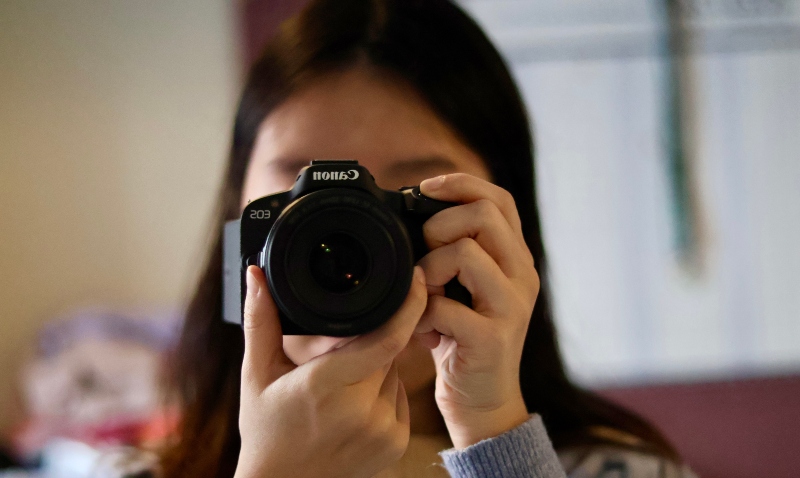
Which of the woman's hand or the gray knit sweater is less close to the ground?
the woman's hand

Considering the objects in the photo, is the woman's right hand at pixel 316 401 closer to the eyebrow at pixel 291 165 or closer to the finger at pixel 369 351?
the finger at pixel 369 351

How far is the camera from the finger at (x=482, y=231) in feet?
1.49

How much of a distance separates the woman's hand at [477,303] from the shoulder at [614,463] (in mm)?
181

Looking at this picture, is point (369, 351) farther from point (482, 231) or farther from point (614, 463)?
point (614, 463)

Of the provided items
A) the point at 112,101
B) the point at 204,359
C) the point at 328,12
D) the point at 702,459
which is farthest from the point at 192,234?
the point at 702,459

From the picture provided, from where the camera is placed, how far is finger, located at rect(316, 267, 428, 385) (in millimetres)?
397

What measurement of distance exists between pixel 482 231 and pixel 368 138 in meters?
0.16

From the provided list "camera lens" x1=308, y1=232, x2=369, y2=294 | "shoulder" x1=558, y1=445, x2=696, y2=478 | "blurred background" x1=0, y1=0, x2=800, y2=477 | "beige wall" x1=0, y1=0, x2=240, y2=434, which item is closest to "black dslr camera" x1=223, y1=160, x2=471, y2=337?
"camera lens" x1=308, y1=232, x2=369, y2=294

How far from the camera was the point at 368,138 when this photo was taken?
0.57m

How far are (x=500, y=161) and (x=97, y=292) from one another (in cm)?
134

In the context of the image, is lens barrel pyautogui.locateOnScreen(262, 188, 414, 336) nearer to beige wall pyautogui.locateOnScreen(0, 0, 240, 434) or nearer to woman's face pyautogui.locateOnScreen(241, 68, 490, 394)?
woman's face pyautogui.locateOnScreen(241, 68, 490, 394)

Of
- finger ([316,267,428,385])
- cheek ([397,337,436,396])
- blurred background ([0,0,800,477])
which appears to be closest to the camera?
finger ([316,267,428,385])

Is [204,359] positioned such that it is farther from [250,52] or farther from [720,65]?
[720,65]

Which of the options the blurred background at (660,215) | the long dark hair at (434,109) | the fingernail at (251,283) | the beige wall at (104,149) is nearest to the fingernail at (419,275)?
the fingernail at (251,283)
